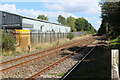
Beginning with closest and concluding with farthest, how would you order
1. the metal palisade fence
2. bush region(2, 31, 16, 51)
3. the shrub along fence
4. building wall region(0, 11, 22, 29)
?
bush region(2, 31, 16, 51), the shrub along fence, the metal palisade fence, building wall region(0, 11, 22, 29)

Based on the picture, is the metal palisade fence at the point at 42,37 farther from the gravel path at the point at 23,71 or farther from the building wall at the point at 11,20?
the gravel path at the point at 23,71

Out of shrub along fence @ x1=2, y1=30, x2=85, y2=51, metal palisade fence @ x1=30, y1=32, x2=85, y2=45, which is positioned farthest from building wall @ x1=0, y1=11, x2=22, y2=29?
shrub along fence @ x1=2, y1=30, x2=85, y2=51

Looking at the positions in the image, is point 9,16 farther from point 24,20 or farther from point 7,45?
point 7,45

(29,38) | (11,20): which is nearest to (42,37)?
(29,38)

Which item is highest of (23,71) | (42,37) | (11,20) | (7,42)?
(11,20)

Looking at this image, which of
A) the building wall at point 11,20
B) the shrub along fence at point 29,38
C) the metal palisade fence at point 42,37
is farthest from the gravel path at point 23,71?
the building wall at point 11,20

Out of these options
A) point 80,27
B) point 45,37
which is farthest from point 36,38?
point 80,27

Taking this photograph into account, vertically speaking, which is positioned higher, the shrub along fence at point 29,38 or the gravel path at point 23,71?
the shrub along fence at point 29,38

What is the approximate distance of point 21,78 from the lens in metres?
8.42

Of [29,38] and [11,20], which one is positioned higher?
[11,20]

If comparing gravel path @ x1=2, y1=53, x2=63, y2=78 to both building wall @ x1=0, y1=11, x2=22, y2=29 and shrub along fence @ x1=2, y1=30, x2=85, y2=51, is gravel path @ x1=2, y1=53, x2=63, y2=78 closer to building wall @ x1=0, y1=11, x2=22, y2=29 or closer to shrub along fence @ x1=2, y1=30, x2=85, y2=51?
shrub along fence @ x1=2, y1=30, x2=85, y2=51

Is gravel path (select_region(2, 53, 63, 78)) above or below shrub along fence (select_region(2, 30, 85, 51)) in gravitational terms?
below

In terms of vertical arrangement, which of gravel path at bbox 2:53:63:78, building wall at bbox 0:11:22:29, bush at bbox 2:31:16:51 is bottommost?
gravel path at bbox 2:53:63:78

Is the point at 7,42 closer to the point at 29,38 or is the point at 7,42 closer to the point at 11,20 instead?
the point at 29,38
